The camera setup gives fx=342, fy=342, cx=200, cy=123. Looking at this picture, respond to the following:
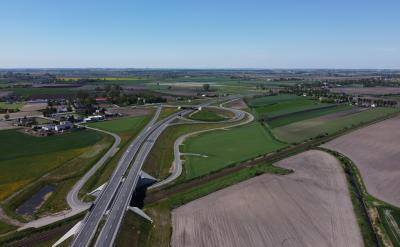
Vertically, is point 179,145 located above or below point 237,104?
below

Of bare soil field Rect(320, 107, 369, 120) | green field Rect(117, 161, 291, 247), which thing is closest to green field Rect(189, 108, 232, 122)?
bare soil field Rect(320, 107, 369, 120)

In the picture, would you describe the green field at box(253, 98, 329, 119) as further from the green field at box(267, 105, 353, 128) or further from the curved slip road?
the curved slip road

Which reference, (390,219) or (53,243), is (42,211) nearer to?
(53,243)

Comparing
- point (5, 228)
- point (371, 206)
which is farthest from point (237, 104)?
point (5, 228)

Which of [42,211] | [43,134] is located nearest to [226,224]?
[42,211]

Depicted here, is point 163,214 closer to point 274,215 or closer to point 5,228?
point 274,215

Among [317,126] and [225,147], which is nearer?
[225,147]

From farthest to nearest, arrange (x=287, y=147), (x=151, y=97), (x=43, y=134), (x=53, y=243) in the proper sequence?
(x=151, y=97)
(x=43, y=134)
(x=287, y=147)
(x=53, y=243)
